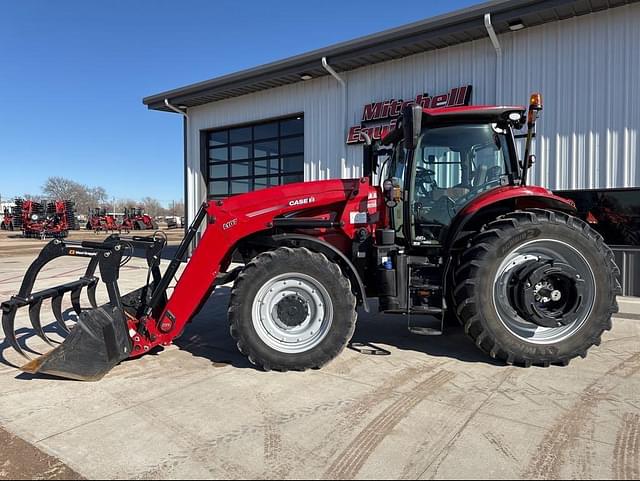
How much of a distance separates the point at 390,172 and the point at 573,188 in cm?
474

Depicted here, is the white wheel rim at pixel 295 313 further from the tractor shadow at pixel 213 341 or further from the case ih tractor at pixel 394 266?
the tractor shadow at pixel 213 341

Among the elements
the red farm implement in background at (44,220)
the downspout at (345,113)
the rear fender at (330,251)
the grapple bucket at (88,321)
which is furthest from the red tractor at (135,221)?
the rear fender at (330,251)

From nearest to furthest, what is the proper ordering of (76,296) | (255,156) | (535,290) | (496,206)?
1. (535,290)
2. (496,206)
3. (76,296)
4. (255,156)

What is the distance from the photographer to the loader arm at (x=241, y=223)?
13.9 ft

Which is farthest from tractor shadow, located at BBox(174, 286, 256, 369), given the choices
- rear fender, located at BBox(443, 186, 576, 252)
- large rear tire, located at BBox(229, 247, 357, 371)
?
rear fender, located at BBox(443, 186, 576, 252)

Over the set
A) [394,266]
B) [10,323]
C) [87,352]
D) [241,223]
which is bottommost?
[87,352]

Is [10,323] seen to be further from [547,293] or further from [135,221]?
[135,221]

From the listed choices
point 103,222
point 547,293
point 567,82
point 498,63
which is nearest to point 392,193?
point 547,293

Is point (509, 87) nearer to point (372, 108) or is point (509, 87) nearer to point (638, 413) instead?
point (372, 108)

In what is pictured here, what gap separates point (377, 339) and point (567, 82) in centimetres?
600

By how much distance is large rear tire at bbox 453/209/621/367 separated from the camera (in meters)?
4.07

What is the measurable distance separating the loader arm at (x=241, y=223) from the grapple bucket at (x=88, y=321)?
0.23m

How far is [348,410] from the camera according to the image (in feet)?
10.9

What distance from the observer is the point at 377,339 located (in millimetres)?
5242
